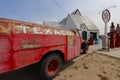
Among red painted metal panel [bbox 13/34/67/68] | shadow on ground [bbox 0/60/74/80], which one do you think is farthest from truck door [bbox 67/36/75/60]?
shadow on ground [bbox 0/60/74/80]

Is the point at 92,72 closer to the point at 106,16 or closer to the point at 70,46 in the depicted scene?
the point at 70,46

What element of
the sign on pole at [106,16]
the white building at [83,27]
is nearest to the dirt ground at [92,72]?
the sign on pole at [106,16]

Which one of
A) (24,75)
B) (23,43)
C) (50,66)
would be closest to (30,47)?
(23,43)

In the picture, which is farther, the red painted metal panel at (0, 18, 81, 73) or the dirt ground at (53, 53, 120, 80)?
the dirt ground at (53, 53, 120, 80)

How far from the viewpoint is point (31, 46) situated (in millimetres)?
3359

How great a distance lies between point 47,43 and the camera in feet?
12.8

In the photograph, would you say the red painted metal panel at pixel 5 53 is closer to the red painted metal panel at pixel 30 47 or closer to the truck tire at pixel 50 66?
the red painted metal panel at pixel 30 47

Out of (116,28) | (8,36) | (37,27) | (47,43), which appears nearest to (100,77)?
(47,43)

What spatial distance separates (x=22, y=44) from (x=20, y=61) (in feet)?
1.40

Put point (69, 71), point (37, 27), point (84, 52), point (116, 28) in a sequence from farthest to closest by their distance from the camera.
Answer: point (116, 28), point (84, 52), point (69, 71), point (37, 27)

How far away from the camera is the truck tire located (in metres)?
3.94

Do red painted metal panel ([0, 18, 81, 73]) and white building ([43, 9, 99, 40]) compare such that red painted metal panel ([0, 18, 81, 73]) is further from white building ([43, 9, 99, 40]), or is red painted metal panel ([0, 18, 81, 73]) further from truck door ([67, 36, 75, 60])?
white building ([43, 9, 99, 40])

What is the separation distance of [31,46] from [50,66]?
4.35 ft

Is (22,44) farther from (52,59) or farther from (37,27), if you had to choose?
(52,59)
